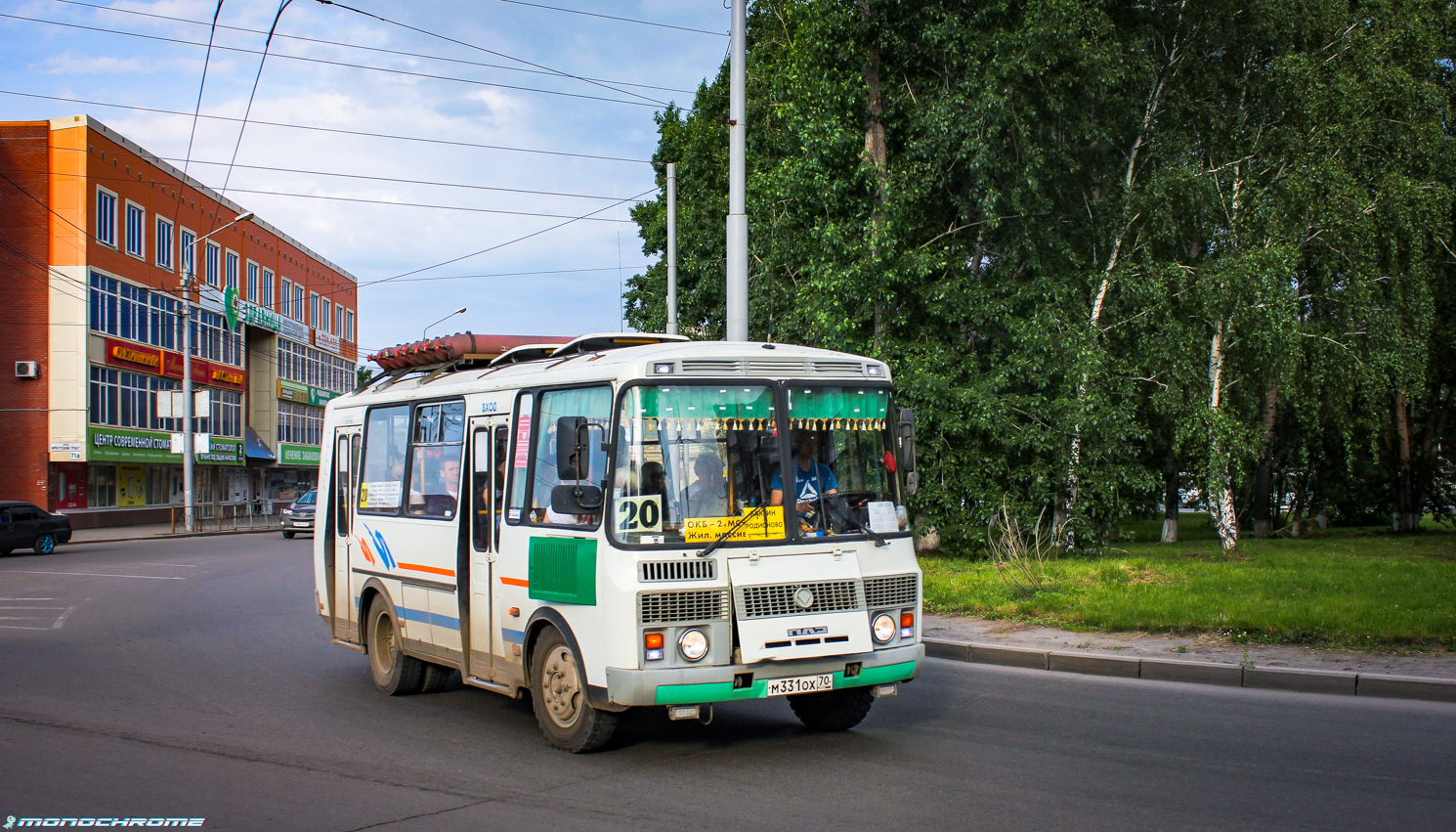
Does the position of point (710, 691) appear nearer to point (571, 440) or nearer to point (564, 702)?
point (564, 702)

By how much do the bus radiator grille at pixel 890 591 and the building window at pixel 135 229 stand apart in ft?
156

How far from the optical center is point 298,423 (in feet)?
224

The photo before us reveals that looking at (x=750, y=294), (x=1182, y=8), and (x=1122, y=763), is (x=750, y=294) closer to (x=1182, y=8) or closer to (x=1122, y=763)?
(x=1182, y=8)

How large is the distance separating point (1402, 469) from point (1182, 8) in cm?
1652

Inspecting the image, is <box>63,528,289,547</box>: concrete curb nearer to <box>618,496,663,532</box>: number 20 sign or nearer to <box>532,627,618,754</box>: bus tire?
<box>532,627,618,754</box>: bus tire

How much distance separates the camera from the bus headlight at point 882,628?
22.5 feet

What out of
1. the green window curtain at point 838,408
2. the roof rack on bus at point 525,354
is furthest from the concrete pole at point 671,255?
the green window curtain at point 838,408

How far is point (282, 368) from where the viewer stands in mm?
65312

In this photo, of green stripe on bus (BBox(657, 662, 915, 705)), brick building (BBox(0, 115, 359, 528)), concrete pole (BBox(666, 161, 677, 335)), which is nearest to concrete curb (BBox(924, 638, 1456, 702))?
green stripe on bus (BBox(657, 662, 915, 705))

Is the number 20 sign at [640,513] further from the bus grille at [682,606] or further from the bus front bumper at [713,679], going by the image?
the bus front bumper at [713,679]

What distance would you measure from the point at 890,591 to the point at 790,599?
2.60ft

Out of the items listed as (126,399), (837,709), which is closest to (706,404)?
(837,709)

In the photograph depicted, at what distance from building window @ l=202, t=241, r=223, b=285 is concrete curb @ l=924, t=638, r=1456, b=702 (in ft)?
173

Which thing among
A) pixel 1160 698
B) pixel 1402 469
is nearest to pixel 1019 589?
pixel 1160 698
